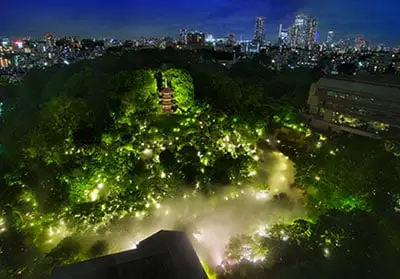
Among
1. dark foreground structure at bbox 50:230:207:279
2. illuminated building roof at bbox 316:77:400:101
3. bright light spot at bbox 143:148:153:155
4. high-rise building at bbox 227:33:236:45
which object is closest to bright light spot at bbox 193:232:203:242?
bright light spot at bbox 143:148:153:155

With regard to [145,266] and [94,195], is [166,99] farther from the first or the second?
[145,266]

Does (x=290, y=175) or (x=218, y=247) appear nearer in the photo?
(x=218, y=247)

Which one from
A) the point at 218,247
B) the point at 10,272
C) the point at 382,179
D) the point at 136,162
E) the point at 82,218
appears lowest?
the point at 218,247

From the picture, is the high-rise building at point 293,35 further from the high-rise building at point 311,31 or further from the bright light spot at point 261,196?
the bright light spot at point 261,196

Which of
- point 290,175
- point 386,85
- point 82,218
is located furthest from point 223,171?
point 386,85

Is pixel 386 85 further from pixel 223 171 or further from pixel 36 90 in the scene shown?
pixel 36 90

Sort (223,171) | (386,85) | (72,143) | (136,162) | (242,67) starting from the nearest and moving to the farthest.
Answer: (72,143)
(136,162)
(223,171)
(386,85)
(242,67)
